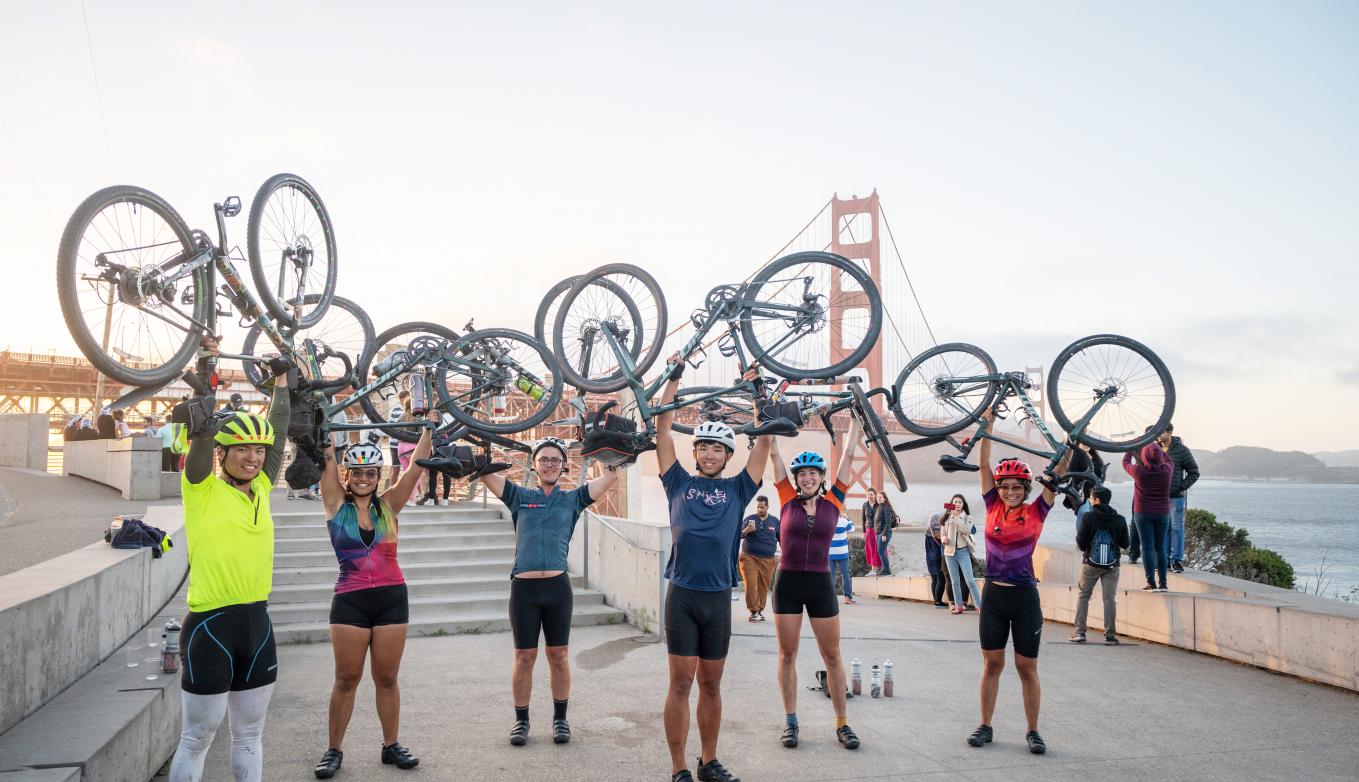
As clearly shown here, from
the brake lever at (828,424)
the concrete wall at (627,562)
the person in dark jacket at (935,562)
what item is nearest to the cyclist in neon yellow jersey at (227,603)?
the brake lever at (828,424)

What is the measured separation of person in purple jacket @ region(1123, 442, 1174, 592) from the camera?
974 centimetres

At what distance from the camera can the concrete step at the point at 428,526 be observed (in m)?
12.1

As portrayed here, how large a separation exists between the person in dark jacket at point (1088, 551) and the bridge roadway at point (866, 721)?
1.99ft

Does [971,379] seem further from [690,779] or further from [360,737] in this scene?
[360,737]

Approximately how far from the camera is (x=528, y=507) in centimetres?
573

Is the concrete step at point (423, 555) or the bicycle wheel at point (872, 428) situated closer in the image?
the bicycle wheel at point (872, 428)

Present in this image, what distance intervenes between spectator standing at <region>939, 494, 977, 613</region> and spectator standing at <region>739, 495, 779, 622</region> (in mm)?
3022

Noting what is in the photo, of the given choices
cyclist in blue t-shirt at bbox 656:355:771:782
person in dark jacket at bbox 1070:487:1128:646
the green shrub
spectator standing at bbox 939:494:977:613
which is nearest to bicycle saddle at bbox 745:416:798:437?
cyclist in blue t-shirt at bbox 656:355:771:782

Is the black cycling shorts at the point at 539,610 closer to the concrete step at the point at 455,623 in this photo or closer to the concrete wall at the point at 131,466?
the concrete step at the point at 455,623

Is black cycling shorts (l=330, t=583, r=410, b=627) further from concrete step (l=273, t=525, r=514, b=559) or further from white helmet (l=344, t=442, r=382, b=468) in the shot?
concrete step (l=273, t=525, r=514, b=559)

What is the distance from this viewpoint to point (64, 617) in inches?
176

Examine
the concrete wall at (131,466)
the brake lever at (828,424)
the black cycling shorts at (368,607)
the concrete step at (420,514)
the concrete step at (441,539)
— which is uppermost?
the brake lever at (828,424)

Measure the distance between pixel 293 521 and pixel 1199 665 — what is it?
11.8m

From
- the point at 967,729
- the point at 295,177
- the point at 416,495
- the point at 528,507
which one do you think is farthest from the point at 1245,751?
the point at 416,495
